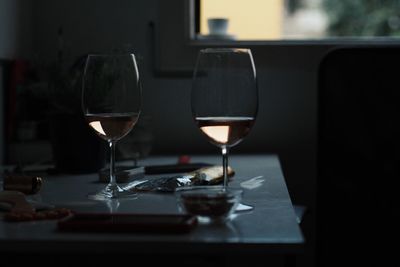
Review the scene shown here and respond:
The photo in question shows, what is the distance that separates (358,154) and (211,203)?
0.79 meters

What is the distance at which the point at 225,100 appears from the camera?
1018 millimetres

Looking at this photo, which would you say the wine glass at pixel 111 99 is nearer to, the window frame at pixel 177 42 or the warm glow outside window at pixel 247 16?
the window frame at pixel 177 42

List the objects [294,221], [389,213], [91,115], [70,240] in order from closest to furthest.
→ 1. [70,240]
2. [294,221]
3. [91,115]
4. [389,213]

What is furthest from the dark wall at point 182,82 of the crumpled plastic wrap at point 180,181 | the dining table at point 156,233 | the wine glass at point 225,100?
the wine glass at point 225,100

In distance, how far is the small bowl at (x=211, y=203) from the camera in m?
0.88

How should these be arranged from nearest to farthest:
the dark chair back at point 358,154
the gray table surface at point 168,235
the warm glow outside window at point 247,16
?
the gray table surface at point 168,235 < the dark chair back at point 358,154 < the warm glow outside window at point 247,16

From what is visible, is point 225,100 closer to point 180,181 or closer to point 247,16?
point 180,181

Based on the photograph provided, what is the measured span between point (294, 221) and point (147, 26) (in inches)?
47.8

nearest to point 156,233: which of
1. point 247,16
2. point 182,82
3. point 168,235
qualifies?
point 168,235

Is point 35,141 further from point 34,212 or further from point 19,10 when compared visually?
point 34,212

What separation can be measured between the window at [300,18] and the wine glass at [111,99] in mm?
935

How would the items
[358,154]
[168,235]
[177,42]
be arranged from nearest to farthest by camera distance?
1. [168,235]
2. [358,154]
3. [177,42]

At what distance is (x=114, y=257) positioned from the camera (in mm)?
1151

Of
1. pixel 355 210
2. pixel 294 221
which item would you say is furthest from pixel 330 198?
pixel 294 221
